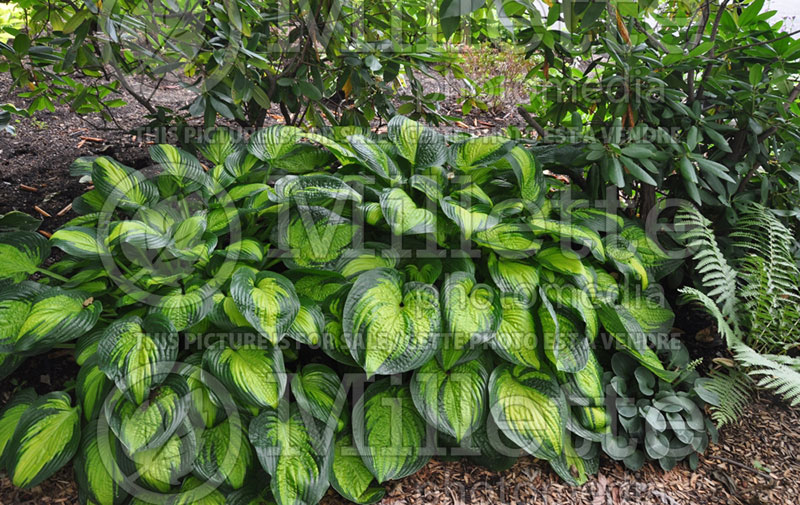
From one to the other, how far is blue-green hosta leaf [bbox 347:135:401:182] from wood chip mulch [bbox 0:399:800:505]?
3.25ft

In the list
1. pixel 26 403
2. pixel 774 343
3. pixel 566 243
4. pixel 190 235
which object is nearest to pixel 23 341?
pixel 26 403

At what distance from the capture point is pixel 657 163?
6.59ft

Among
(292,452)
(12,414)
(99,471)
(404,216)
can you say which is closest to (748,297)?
(404,216)

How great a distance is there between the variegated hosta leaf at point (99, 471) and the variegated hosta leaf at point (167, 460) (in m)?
0.06

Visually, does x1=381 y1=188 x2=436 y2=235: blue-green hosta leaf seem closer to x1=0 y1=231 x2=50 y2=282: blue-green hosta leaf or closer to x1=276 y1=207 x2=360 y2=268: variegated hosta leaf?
x1=276 y1=207 x2=360 y2=268: variegated hosta leaf

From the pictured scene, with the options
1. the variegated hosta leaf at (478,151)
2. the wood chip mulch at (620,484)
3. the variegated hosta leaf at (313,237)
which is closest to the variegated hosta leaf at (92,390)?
the wood chip mulch at (620,484)

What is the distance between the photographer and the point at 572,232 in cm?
178

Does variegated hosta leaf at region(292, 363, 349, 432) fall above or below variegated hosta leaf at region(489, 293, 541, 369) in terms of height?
below

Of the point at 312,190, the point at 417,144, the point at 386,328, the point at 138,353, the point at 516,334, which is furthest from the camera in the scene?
the point at 417,144

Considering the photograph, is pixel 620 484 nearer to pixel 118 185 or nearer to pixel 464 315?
pixel 464 315

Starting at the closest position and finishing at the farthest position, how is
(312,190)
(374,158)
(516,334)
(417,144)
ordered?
(516,334), (312,190), (374,158), (417,144)

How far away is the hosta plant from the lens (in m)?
1.48

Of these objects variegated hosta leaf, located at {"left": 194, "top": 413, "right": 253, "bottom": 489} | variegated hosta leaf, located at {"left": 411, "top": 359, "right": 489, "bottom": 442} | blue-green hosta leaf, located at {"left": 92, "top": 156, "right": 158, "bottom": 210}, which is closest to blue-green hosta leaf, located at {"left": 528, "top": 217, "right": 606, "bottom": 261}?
variegated hosta leaf, located at {"left": 411, "top": 359, "right": 489, "bottom": 442}

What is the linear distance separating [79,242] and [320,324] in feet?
2.46
